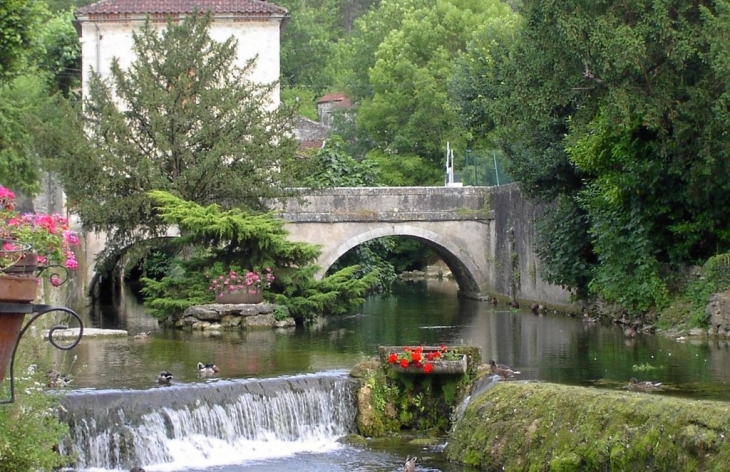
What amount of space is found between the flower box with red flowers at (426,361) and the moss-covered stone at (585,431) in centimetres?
79

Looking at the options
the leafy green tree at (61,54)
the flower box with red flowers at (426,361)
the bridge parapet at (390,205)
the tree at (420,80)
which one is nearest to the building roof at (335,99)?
the tree at (420,80)

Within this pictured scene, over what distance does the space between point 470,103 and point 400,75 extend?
1678 centimetres

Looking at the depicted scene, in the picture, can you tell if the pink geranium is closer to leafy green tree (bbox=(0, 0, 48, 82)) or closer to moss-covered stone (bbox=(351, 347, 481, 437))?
moss-covered stone (bbox=(351, 347, 481, 437))

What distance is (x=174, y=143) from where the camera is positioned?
27141 millimetres

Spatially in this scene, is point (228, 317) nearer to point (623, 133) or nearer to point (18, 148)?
point (18, 148)

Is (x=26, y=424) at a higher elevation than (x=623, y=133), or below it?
below

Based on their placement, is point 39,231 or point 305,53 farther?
point 305,53

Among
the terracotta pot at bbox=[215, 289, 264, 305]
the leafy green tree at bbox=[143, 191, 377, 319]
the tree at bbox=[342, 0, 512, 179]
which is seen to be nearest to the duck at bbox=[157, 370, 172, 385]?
the leafy green tree at bbox=[143, 191, 377, 319]

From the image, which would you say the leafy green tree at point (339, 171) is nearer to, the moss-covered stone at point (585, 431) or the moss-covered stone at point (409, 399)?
the moss-covered stone at point (409, 399)

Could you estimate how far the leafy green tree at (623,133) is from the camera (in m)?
20.7

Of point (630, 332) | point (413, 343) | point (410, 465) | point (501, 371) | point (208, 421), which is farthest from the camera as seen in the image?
point (630, 332)

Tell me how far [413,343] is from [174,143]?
8525 millimetres

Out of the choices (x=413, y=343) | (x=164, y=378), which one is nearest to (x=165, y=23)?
(x=413, y=343)

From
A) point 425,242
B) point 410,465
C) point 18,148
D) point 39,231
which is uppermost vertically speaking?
point 18,148
